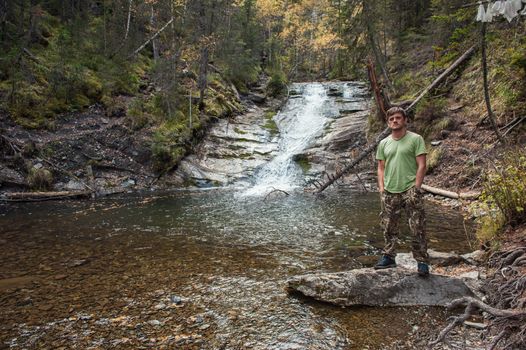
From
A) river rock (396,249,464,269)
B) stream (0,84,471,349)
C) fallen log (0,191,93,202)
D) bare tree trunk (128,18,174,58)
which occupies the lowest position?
fallen log (0,191,93,202)

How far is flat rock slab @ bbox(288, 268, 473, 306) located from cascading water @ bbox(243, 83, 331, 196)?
1015 cm

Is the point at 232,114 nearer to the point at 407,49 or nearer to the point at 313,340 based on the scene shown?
the point at 407,49

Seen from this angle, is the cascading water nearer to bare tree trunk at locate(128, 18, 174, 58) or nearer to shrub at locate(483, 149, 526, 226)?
bare tree trunk at locate(128, 18, 174, 58)

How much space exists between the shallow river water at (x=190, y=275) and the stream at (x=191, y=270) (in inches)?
0.8

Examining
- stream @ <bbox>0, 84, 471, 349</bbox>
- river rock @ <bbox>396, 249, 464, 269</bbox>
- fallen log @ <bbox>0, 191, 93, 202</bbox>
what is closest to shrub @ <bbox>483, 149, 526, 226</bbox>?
river rock @ <bbox>396, 249, 464, 269</bbox>

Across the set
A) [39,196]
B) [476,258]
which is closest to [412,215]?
[476,258]

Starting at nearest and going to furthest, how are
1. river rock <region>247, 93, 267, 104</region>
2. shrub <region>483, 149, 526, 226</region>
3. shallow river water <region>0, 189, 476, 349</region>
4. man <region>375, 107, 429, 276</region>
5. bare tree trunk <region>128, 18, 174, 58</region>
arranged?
shallow river water <region>0, 189, 476, 349</region> < man <region>375, 107, 429, 276</region> < shrub <region>483, 149, 526, 226</region> < bare tree trunk <region>128, 18, 174, 58</region> < river rock <region>247, 93, 267, 104</region>

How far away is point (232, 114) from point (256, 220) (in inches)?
640

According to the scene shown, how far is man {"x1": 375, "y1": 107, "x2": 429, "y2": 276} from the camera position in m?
4.62

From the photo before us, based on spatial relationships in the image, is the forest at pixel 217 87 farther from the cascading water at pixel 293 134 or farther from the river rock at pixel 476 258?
the cascading water at pixel 293 134

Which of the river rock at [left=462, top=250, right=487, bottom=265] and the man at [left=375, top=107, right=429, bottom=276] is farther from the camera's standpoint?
the river rock at [left=462, top=250, right=487, bottom=265]

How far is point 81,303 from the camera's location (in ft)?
16.2

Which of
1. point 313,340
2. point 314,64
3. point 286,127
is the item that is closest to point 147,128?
point 286,127

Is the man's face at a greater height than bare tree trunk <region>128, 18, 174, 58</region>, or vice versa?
bare tree trunk <region>128, 18, 174, 58</region>
